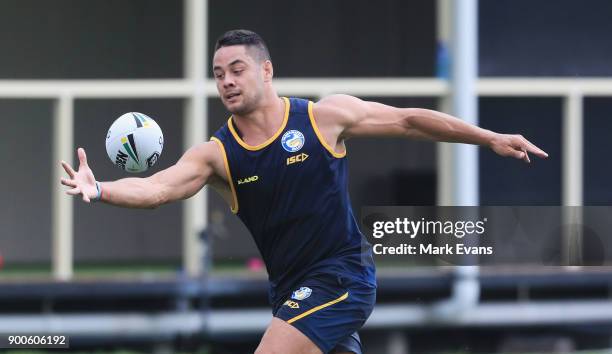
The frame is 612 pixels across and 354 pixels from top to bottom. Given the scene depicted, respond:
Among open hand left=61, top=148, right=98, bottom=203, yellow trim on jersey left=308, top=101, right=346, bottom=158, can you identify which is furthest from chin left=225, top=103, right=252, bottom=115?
open hand left=61, top=148, right=98, bottom=203

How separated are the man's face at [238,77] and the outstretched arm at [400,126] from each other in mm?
361

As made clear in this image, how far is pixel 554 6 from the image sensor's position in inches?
504

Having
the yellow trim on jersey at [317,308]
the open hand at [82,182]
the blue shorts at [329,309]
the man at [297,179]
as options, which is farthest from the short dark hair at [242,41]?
the yellow trim on jersey at [317,308]

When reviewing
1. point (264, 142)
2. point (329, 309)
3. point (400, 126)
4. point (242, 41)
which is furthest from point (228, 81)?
point (329, 309)

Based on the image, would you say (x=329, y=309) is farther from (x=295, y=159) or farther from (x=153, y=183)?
(x=153, y=183)

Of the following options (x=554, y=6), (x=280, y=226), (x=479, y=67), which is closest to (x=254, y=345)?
(x=479, y=67)

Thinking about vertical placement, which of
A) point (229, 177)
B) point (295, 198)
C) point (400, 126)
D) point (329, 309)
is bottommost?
point (329, 309)

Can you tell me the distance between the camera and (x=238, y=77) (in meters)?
6.46

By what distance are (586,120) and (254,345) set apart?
13.5 feet

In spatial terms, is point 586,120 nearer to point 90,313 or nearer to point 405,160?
point 405,160

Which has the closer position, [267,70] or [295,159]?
[295,159]

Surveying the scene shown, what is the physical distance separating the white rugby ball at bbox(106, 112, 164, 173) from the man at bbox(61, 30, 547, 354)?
0.33 m

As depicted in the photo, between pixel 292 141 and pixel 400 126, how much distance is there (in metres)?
0.61

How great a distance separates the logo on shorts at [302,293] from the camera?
6.45 metres
